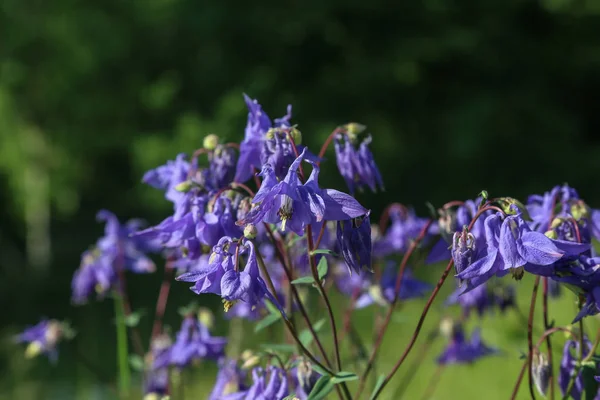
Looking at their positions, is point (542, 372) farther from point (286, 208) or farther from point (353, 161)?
point (286, 208)

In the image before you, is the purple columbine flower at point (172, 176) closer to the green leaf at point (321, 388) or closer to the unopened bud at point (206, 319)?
the unopened bud at point (206, 319)

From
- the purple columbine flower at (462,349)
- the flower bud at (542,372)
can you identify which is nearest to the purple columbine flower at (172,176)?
the flower bud at (542,372)

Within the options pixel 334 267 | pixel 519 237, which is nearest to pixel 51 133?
pixel 334 267


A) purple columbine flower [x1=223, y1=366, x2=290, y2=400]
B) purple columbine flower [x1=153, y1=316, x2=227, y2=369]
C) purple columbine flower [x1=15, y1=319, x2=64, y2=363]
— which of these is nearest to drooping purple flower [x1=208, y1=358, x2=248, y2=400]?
purple columbine flower [x1=153, y1=316, x2=227, y2=369]

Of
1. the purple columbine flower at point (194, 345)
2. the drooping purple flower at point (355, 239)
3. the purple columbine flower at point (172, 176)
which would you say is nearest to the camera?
the drooping purple flower at point (355, 239)

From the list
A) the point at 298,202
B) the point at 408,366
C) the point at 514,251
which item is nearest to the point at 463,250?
the point at 514,251

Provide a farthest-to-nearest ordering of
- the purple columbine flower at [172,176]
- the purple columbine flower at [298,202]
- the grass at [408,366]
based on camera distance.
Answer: the grass at [408,366] < the purple columbine flower at [172,176] < the purple columbine flower at [298,202]

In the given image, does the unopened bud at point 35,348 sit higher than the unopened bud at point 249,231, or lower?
lower
